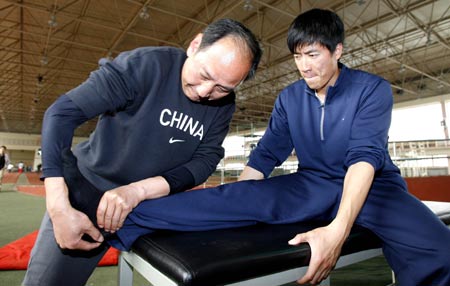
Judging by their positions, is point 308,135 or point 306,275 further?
point 308,135

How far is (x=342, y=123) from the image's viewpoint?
1190 millimetres

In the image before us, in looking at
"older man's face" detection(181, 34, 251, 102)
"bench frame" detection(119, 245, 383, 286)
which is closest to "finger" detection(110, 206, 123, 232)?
"bench frame" detection(119, 245, 383, 286)

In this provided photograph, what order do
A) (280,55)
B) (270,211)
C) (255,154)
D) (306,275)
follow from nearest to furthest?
(306,275), (270,211), (255,154), (280,55)

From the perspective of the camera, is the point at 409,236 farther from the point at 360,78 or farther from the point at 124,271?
the point at 124,271

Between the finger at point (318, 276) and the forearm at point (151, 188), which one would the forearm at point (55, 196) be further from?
the finger at point (318, 276)

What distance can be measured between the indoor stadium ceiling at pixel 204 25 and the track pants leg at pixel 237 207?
5.18 metres

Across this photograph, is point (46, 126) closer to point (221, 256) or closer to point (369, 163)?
point (221, 256)

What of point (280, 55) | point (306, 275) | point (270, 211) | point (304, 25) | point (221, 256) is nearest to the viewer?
point (221, 256)

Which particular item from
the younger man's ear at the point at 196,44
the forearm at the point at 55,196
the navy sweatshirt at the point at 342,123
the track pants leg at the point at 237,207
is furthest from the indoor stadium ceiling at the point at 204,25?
the forearm at the point at 55,196

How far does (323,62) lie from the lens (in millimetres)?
1190

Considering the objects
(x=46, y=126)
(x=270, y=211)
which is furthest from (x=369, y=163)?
(x=46, y=126)

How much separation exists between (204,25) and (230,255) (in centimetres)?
795

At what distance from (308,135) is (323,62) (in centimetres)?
30

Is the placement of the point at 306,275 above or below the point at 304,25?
below
